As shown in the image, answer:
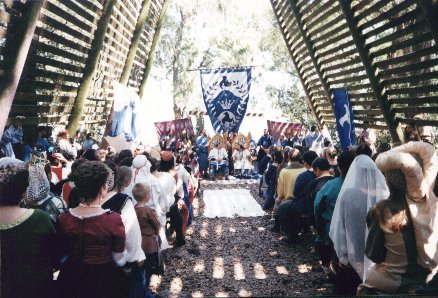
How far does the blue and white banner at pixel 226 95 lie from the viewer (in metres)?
9.99

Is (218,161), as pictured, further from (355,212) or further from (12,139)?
(355,212)

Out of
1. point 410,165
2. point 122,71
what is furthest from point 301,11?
point 410,165

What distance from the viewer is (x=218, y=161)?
1466 cm

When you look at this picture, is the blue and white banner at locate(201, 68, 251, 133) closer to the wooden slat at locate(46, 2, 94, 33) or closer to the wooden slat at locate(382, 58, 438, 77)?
the wooden slat at locate(46, 2, 94, 33)

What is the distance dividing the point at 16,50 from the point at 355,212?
3.89 metres

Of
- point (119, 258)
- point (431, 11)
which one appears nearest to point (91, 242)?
point (119, 258)

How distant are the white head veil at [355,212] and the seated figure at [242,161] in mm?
11534

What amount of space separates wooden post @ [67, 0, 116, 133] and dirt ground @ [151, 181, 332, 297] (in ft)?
9.66

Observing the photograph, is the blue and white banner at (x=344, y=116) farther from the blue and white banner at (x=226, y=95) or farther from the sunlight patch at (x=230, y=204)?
the blue and white banner at (x=226, y=95)

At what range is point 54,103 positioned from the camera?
679 centimetres

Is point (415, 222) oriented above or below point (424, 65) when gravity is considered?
below

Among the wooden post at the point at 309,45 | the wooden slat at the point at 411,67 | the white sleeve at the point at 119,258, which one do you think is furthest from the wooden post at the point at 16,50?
the wooden post at the point at 309,45

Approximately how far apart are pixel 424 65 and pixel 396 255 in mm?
3833

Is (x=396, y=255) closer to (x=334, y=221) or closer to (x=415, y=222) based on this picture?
(x=415, y=222)
